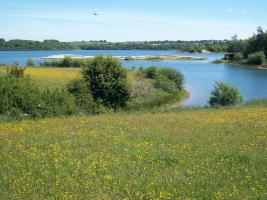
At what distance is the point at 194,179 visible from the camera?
30.1ft

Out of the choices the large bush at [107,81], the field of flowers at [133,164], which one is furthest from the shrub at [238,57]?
the field of flowers at [133,164]

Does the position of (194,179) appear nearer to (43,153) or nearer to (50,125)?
(43,153)

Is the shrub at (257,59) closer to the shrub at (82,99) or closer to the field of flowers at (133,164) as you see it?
the shrub at (82,99)

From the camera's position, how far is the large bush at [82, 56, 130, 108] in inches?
1785

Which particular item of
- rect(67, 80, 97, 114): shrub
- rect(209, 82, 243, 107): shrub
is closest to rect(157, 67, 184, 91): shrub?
rect(209, 82, 243, 107): shrub

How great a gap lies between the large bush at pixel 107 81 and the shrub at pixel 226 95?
10428mm

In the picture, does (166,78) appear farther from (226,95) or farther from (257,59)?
(257,59)

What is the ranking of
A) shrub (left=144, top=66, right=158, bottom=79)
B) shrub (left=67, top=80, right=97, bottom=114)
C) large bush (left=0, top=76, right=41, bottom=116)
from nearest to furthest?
large bush (left=0, top=76, right=41, bottom=116)
shrub (left=67, top=80, right=97, bottom=114)
shrub (left=144, top=66, right=158, bottom=79)

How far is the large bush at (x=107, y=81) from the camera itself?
45344 millimetres

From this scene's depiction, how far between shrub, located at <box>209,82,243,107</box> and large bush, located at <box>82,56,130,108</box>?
10.4 metres

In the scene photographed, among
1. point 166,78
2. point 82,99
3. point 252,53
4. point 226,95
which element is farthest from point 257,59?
point 82,99

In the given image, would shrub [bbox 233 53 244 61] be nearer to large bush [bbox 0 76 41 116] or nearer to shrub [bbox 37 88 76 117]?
shrub [bbox 37 88 76 117]

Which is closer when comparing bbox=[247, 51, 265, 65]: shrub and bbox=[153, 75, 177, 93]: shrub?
bbox=[153, 75, 177, 93]: shrub

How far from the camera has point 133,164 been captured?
1044 cm
